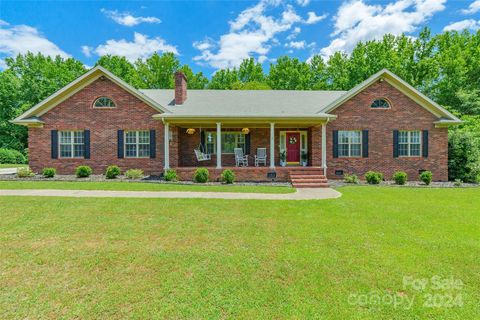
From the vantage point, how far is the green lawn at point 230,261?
2723mm

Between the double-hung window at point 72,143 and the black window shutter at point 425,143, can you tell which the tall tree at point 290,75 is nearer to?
the black window shutter at point 425,143

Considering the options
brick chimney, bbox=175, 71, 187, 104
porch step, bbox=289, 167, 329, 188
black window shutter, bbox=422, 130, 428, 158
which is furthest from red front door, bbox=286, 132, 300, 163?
brick chimney, bbox=175, 71, 187, 104

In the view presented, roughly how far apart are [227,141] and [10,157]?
2517 centimetres

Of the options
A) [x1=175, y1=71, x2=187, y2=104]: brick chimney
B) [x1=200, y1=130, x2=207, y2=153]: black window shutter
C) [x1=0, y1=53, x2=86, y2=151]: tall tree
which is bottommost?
[x1=200, y1=130, x2=207, y2=153]: black window shutter

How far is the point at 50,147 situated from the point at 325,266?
1527 centimetres

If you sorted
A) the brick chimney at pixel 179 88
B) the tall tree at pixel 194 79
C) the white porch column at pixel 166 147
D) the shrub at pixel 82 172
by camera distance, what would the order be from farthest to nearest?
the tall tree at pixel 194 79 → the brick chimney at pixel 179 88 → the white porch column at pixel 166 147 → the shrub at pixel 82 172

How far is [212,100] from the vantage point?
15555mm

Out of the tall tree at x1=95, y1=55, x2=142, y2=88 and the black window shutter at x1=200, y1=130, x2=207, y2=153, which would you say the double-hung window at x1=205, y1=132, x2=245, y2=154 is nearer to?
the black window shutter at x1=200, y1=130, x2=207, y2=153

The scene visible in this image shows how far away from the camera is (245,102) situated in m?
15.3

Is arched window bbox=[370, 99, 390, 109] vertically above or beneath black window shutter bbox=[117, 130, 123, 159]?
above

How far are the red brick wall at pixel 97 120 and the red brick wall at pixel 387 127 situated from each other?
10339 mm

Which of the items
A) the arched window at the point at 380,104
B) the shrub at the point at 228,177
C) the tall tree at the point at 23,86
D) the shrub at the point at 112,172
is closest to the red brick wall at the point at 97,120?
the shrub at the point at 112,172

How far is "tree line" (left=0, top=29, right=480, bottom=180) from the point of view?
26031 millimetres

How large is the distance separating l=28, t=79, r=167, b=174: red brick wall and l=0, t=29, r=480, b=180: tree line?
21.9m
